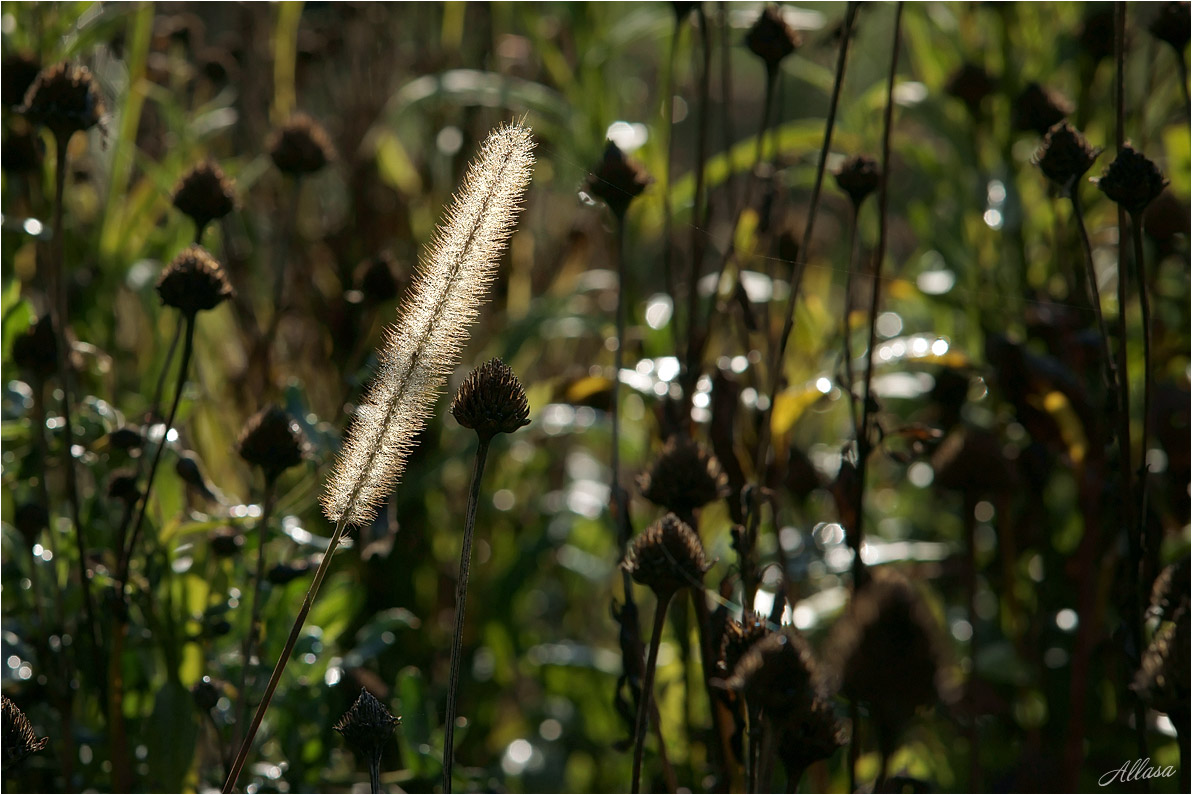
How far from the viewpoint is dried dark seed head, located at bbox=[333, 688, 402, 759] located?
699mm

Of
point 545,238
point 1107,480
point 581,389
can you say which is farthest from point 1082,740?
point 545,238

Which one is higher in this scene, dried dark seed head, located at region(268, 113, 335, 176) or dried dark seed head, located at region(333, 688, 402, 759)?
dried dark seed head, located at region(268, 113, 335, 176)

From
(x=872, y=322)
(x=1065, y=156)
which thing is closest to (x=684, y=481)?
(x=872, y=322)

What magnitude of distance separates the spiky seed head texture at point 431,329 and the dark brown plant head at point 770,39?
45cm

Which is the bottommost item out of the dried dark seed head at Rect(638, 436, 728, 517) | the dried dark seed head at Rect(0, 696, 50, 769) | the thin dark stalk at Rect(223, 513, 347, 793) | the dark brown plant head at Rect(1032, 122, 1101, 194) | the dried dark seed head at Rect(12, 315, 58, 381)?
the dried dark seed head at Rect(0, 696, 50, 769)

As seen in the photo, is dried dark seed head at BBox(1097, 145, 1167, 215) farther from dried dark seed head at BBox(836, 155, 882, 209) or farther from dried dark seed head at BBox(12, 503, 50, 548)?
dried dark seed head at BBox(12, 503, 50, 548)

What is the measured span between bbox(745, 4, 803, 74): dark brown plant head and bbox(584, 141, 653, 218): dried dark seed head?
0.62 feet

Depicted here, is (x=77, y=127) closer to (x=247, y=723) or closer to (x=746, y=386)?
(x=247, y=723)

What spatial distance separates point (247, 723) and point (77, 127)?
640 mm

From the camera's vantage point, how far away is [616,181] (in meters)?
0.94

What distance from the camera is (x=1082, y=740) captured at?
50.0 inches

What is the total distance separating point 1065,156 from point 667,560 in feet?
1.62

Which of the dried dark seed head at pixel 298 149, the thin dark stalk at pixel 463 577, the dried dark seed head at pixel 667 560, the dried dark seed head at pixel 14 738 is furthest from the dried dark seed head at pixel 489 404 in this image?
the dried dark seed head at pixel 298 149

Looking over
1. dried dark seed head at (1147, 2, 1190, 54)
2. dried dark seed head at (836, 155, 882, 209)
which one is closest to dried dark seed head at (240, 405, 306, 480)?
dried dark seed head at (836, 155, 882, 209)
